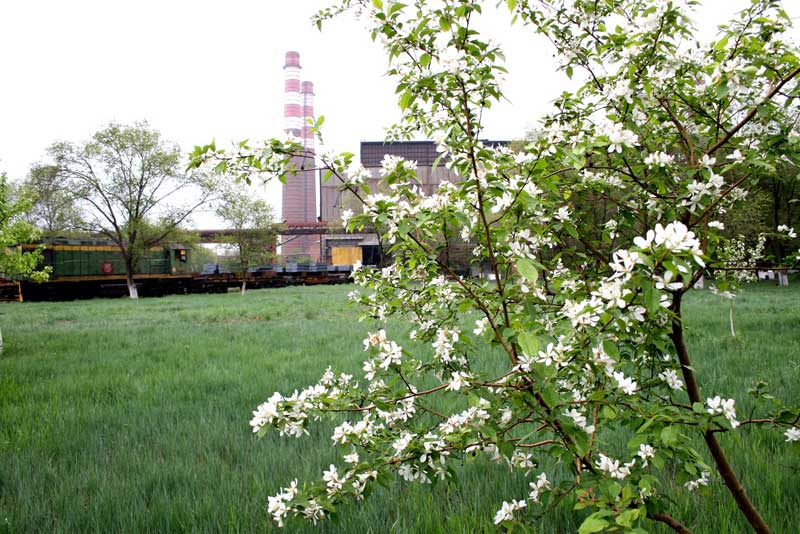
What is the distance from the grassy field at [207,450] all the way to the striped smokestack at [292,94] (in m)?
73.9

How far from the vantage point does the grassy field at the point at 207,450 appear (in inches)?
92.6

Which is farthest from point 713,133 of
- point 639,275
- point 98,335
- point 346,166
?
point 98,335

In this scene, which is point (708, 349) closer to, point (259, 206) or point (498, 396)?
point (498, 396)

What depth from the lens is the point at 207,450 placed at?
3354 mm

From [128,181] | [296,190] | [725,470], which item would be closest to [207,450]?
[725,470]

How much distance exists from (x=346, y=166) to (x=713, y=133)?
155cm

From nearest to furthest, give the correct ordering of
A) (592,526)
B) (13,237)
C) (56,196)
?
(592,526)
(13,237)
(56,196)

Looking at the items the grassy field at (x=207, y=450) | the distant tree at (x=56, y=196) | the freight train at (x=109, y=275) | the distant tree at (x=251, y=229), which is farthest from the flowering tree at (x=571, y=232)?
the distant tree at (x=251, y=229)

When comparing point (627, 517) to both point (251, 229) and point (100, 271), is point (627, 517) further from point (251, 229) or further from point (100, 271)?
point (251, 229)

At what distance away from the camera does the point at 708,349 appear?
20.0ft

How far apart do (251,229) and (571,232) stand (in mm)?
31598

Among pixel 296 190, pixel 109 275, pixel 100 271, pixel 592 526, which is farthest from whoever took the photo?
pixel 296 190

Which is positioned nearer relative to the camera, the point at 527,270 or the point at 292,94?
the point at 527,270

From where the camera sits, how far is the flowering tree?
136 centimetres
